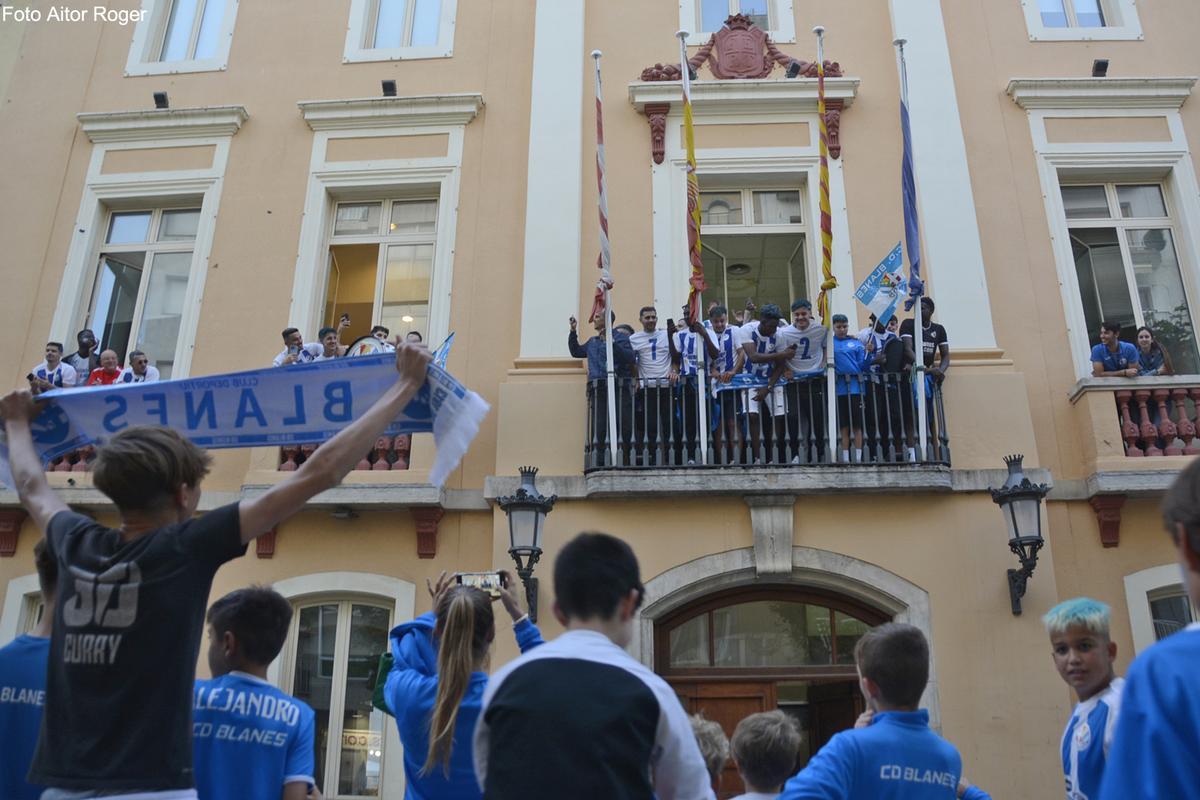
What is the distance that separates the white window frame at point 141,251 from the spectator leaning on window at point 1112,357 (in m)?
9.33

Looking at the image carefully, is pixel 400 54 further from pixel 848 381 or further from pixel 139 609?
pixel 139 609

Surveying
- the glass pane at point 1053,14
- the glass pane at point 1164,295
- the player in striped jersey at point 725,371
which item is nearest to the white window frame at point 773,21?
the glass pane at point 1053,14

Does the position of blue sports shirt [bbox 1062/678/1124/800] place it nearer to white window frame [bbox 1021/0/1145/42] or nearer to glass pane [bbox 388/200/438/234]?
glass pane [bbox 388/200/438/234]

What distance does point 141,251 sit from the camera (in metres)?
11.4

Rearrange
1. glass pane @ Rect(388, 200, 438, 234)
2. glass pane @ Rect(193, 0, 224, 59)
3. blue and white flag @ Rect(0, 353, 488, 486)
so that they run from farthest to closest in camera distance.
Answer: glass pane @ Rect(193, 0, 224, 59) < glass pane @ Rect(388, 200, 438, 234) < blue and white flag @ Rect(0, 353, 488, 486)

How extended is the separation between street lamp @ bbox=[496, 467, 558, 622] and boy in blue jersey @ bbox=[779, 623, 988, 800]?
5.00 meters

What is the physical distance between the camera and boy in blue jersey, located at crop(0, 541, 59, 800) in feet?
11.0

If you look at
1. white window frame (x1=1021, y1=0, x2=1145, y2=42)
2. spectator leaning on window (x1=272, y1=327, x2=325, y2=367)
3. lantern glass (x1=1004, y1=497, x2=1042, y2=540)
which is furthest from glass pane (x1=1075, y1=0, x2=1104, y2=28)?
spectator leaning on window (x1=272, y1=327, x2=325, y2=367)

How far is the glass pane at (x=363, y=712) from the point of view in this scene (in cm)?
895

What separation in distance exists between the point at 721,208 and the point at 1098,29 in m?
4.70

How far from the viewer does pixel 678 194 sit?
10688mm

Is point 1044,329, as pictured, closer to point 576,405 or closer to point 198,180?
point 576,405

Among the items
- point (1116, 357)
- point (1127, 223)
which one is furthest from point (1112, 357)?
point (1127, 223)

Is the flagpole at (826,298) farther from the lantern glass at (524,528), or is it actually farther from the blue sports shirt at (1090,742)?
the blue sports shirt at (1090,742)
